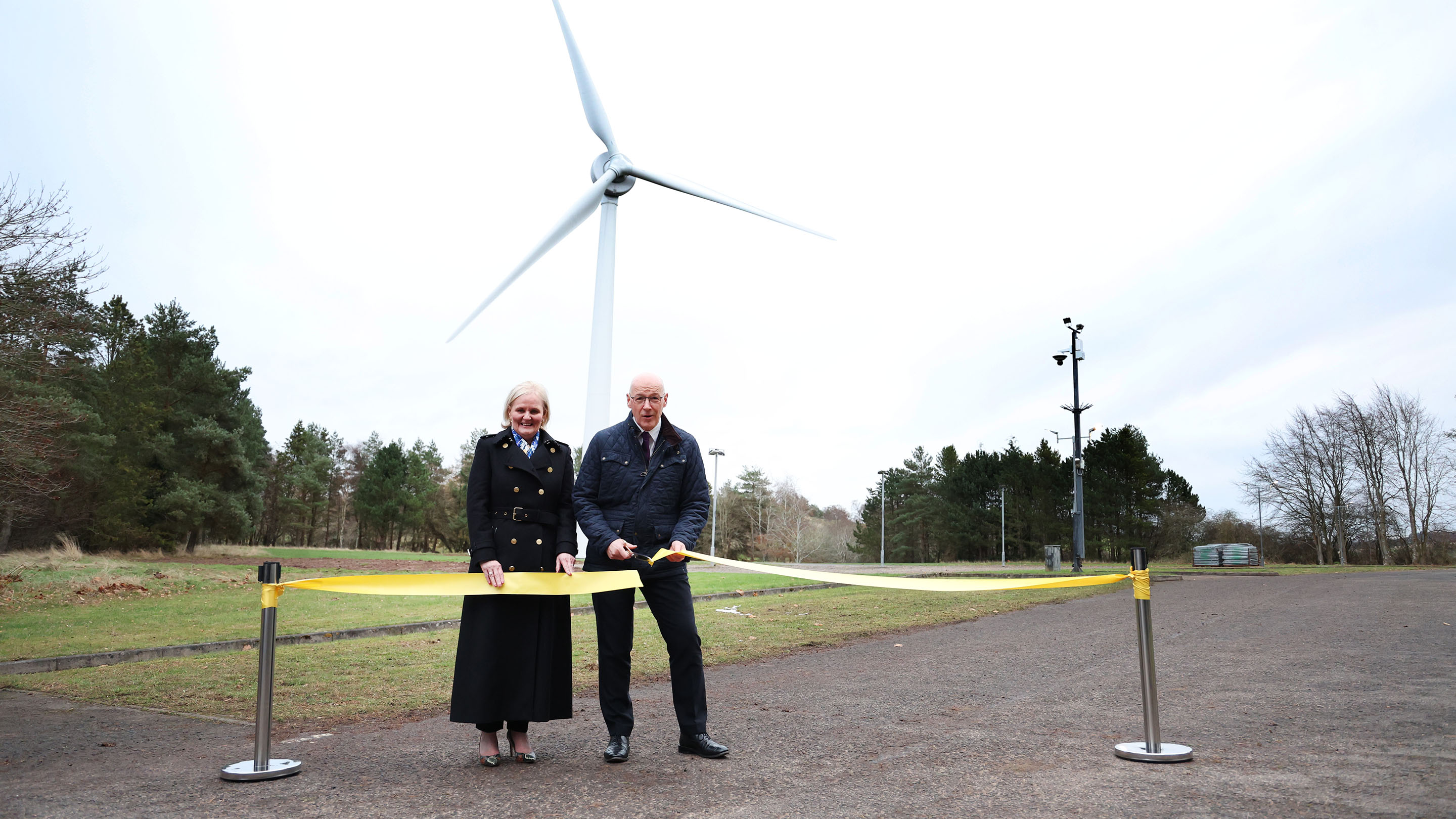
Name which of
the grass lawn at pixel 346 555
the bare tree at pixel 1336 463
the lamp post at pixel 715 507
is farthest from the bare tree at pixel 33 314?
the bare tree at pixel 1336 463

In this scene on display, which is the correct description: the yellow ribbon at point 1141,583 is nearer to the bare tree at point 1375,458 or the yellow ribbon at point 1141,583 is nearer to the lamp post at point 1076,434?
the lamp post at point 1076,434

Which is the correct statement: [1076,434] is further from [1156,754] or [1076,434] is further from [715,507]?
[715,507]

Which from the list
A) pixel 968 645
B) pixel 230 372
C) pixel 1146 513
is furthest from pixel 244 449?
pixel 1146 513

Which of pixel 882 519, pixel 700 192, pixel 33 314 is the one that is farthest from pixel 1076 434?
pixel 882 519

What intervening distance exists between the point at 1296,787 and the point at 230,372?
46.1m

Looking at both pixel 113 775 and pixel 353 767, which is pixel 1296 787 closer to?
pixel 353 767

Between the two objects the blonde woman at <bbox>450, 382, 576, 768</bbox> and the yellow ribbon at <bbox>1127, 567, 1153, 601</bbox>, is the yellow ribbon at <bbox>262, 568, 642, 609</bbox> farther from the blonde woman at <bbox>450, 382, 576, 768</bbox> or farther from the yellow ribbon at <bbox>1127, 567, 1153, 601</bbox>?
the yellow ribbon at <bbox>1127, 567, 1153, 601</bbox>

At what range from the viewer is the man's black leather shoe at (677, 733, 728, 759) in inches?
171

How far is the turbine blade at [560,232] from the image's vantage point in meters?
19.7

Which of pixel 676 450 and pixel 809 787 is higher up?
pixel 676 450

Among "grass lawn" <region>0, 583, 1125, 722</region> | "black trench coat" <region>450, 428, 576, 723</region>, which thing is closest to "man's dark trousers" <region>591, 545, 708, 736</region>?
"black trench coat" <region>450, 428, 576, 723</region>

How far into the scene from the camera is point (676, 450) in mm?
4738

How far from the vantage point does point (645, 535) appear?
4.59 m

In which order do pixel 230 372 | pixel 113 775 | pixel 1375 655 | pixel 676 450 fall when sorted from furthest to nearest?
1. pixel 230 372
2. pixel 1375 655
3. pixel 676 450
4. pixel 113 775
